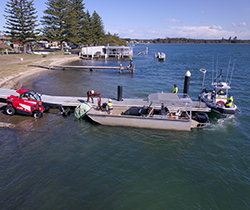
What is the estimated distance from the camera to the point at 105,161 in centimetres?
1194

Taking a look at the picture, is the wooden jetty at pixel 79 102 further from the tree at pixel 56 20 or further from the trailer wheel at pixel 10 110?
the tree at pixel 56 20

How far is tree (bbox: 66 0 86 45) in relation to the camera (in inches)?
2530

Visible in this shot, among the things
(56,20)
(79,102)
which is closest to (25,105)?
(79,102)

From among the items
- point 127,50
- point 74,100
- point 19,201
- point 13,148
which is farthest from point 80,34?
point 19,201

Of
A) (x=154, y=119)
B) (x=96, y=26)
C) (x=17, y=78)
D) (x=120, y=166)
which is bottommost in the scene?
(x=120, y=166)

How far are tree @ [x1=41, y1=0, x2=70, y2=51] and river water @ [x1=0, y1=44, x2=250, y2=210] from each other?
5156cm

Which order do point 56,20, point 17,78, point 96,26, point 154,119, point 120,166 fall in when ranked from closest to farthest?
point 120,166 → point 154,119 → point 17,78 → point 56,20 → point 96,26

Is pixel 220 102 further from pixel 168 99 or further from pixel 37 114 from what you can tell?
pixel 37 114

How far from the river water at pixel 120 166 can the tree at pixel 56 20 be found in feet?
169

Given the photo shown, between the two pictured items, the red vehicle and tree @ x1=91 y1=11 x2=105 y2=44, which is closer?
the red vehicle

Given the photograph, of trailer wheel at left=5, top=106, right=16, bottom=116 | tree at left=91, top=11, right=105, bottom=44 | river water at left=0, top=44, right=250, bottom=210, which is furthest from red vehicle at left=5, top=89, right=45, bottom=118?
tree at left=91, top=11, right=105, bottom=44

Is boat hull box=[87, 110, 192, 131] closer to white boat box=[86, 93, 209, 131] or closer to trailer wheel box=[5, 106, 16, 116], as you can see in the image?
white boat box=[86, 93, 209, 131]

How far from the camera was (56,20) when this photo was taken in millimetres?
61969

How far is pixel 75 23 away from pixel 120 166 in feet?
211
